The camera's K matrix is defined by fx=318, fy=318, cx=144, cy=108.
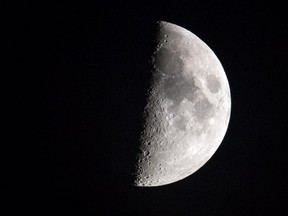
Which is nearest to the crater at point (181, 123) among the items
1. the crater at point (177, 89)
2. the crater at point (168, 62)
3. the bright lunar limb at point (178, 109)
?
the bright lunar limb at point (178, 109)

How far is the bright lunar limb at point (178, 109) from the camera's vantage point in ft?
13.0

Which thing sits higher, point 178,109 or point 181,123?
point 178,109

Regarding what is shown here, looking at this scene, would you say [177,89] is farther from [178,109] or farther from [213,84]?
[213,84]

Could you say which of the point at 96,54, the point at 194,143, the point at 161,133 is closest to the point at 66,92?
the point at 96,54

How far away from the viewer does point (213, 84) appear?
4.38 m

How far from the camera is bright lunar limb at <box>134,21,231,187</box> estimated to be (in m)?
3.96

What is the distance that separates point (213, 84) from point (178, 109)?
756mm

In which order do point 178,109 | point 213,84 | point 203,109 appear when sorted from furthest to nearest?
point 213,84 < point 203,109 < point 178,109

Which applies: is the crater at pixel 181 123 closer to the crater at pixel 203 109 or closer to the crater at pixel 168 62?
the crater at pixel 203 109

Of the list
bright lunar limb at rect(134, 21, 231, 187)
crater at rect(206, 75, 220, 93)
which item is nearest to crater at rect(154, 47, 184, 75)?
bright lunar limb at rect(134, 21, 231, 187)

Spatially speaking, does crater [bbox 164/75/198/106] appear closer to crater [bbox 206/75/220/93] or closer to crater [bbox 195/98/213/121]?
crater [bbox 195/98/213/121]

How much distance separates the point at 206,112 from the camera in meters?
4.23

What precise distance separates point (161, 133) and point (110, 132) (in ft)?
2.20

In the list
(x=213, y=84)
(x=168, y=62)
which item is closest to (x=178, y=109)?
(x=168, y=62)
